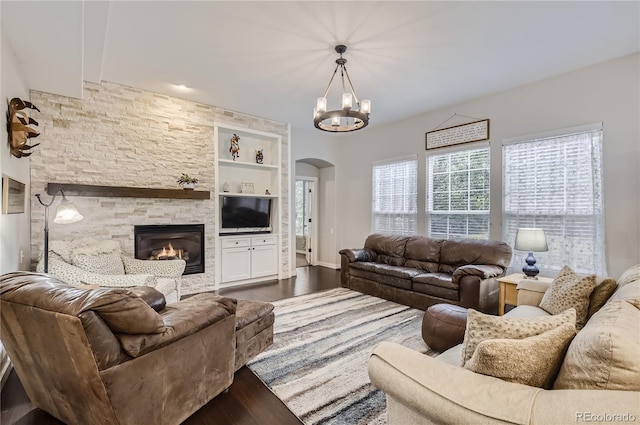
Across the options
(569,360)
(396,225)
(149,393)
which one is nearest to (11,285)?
(149,393)

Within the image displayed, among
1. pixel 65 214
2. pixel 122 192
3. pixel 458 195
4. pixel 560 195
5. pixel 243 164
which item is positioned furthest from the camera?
pixel 243 164

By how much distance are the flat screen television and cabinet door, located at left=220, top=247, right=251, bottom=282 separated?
41cm

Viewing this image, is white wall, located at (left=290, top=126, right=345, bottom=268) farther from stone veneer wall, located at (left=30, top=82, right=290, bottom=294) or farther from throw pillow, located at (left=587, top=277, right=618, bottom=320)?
throw pillow, located at (left=587, top=277, right=618, bottom=320)

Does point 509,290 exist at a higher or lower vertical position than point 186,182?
lower

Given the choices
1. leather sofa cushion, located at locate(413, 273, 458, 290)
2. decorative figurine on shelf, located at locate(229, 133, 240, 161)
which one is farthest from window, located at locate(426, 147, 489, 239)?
decorative figurine on shelf, located at locate(229, 133, 240, 161)

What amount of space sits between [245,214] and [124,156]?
2161 millimetres

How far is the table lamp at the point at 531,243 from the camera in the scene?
339 centimetres

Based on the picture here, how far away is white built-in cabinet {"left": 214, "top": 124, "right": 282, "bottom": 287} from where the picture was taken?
5340mm

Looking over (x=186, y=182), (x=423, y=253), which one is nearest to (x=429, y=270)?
(x=423, y=253)

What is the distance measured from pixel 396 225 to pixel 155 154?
4.45 m

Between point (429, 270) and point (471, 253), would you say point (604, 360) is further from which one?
point (429, 270)

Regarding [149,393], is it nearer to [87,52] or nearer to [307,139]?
[87,52]

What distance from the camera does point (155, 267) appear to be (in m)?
3.98

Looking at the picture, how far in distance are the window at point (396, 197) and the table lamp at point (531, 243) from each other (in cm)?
221
